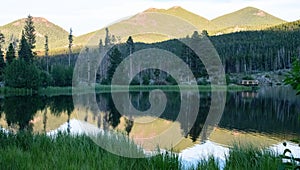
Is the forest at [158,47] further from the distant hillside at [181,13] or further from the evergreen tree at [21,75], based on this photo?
the distant hillside at [181,13]

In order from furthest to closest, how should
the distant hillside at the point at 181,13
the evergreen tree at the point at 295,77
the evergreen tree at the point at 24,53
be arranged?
the evergreen tree at the point at 24,53, the distant hillside at the point at 181,13, the evergreen tree at the point at 295,77

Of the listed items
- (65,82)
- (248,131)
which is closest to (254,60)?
(65,82)

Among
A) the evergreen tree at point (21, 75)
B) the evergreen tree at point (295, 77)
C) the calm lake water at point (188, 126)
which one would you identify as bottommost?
the calm lake water at point (188, 126)

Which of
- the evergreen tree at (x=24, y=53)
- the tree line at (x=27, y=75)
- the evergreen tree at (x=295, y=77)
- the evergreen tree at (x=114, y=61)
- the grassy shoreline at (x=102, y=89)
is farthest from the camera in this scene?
the evergreen tree at (x=114, y=61)

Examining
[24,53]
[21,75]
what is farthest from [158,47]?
[21,75]

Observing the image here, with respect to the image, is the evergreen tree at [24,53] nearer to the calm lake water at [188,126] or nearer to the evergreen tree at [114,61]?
the evergreen tree at [114,61]

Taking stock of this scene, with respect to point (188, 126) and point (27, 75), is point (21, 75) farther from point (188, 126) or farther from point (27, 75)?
point (188, 126)

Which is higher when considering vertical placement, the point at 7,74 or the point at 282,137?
the point at 7,74

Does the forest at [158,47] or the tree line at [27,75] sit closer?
the tree line at [27,75]

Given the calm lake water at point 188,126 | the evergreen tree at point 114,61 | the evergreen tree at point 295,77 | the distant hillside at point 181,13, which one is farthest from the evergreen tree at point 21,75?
the evergreen tree at point 295,77

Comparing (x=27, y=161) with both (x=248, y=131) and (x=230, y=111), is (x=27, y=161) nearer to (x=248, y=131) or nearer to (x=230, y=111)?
(x=248, y=131)

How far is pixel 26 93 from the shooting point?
182ft

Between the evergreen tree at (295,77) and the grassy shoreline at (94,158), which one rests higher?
the evergreen tree at (295,77)

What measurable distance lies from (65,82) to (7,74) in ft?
35.5
